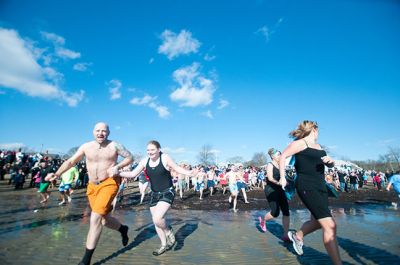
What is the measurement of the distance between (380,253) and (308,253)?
125cm

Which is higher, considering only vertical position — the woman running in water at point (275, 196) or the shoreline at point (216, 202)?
the woman running in water at point (275, 196)

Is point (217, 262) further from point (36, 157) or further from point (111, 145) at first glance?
point (36, 157)

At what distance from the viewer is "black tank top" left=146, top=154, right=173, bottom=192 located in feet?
16.3

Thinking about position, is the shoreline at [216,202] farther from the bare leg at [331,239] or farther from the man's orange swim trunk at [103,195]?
the bare leg at [331,239]

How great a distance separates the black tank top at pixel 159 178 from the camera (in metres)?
4.97

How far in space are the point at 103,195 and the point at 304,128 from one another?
3262 mm

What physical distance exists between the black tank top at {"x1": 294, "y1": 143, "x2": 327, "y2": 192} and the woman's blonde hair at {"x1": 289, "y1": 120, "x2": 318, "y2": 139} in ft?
1.11

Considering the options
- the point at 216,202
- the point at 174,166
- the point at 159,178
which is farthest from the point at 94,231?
the point at 216,202

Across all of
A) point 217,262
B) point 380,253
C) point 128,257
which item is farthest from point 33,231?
point 380,253

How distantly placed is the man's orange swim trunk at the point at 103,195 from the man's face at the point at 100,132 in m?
0.66

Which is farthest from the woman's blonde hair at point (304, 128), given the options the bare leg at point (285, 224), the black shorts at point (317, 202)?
the bare leg at point (285, 224)

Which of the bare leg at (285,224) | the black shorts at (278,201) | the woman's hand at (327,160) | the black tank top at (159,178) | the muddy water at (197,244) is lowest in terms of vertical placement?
the muddy water at (197,244)

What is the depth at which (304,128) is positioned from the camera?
4.14 m

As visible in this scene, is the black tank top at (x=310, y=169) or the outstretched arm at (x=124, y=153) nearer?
the black tank top at (x=310, y=169)
